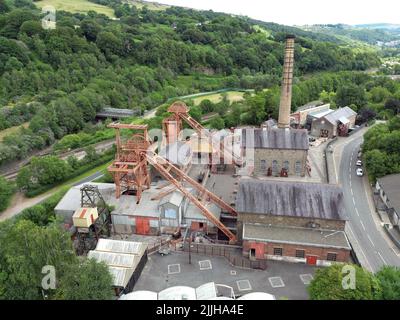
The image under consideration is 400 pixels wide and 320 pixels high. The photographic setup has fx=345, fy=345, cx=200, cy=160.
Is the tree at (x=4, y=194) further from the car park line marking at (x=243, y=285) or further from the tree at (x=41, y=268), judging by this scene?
the car park line marking at (x=243, y=285)

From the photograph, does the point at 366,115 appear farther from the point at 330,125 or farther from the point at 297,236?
the point at 297,236

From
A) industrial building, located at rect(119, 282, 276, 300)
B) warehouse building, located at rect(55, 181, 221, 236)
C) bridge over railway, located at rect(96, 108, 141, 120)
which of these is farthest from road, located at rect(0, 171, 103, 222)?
bridge over railway, located at rect(96, 108, 141, 120)

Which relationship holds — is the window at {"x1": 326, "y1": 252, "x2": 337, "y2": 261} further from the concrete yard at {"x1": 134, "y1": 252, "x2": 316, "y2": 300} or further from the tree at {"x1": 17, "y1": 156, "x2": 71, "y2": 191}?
the tree at {"x1": 17, "y1": 156, "x2": 71, "y2": 191}

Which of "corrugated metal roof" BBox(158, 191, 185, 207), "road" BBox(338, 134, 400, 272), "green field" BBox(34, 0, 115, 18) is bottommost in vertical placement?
"road" BBox(338, 134, 400, 272)

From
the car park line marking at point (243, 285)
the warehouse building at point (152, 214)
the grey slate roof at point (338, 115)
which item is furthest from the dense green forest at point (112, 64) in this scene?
the car park line marking at point (243, 285)

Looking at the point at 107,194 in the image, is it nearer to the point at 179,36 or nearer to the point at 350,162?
the point at 350,162

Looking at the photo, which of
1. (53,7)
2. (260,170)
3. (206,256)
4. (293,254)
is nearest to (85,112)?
(260,170)

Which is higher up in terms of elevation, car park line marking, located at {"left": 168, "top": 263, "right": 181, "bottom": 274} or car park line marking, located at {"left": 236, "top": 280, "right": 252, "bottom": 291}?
car park line marking, located at {"left": 236, "top": 280, "right": 252, "bottom": 291}
